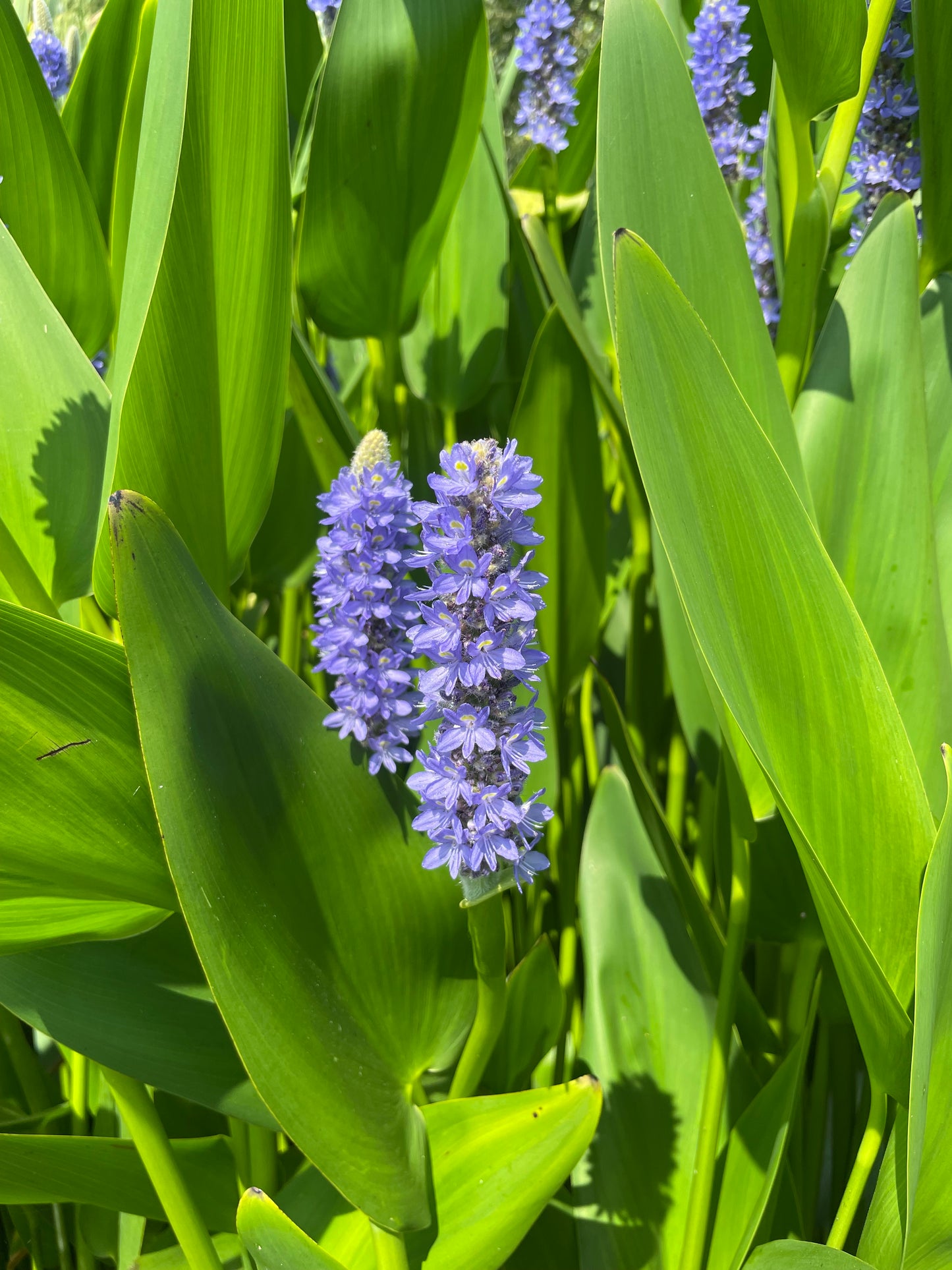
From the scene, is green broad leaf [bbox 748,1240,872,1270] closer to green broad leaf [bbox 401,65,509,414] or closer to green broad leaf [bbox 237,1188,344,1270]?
green broad leaf [bbox 237,1188,344,1270]

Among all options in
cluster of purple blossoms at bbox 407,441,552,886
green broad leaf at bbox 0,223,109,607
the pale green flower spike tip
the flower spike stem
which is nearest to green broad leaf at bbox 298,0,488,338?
green broad leaf at bbox 0,223,109,607

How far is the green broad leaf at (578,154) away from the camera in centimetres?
110

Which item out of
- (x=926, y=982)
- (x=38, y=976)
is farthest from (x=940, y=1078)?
(x=38, y=976)

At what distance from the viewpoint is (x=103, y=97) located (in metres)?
0.90

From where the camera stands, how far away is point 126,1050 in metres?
0.59

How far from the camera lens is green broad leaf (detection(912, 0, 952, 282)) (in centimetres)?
64

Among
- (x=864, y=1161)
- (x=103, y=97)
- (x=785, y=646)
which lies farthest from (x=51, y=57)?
(x=864, y=1161)

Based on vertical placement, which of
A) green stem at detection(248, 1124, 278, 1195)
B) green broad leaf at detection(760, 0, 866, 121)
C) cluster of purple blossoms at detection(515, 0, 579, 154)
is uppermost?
cluster of purple blossoms at detection(515, 0, 579, 154)

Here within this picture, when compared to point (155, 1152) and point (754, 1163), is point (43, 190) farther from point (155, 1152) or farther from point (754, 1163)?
point (754, 1163)

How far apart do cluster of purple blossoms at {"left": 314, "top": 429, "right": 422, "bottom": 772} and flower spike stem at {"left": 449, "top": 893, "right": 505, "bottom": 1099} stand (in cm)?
9

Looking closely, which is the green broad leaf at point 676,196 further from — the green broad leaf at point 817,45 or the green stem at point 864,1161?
the green stem at point 864,1161

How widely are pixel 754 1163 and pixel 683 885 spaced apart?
186 millimetres

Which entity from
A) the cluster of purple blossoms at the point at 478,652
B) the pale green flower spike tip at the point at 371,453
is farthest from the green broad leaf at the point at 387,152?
the cluster of purple blossoms at the point at 478,652

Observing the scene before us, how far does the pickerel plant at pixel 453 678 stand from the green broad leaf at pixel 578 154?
0.15 metres
